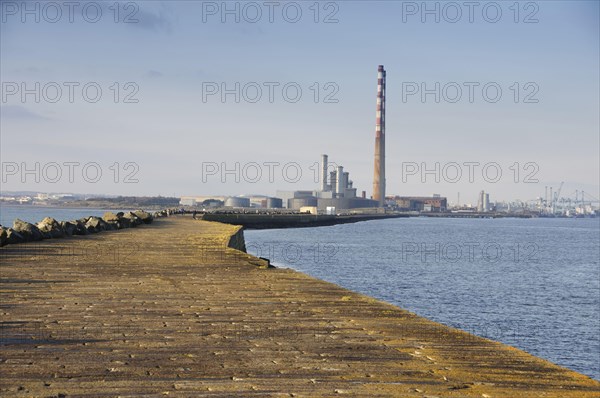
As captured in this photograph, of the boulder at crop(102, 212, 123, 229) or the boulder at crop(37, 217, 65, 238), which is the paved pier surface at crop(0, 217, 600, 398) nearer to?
the boulder at crop(37, 217, 65, 238)

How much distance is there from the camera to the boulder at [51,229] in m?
24.4

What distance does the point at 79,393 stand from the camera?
5.23m

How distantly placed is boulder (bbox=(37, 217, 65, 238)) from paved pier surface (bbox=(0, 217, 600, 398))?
1208 centimetres

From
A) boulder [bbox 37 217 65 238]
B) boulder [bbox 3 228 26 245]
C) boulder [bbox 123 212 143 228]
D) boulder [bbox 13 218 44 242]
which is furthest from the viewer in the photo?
boulder [bbox 123 212 143 228]

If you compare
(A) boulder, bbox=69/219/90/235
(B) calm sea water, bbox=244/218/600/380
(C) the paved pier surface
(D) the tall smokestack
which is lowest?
(B) calm sea water, bbox=244/218/600/380

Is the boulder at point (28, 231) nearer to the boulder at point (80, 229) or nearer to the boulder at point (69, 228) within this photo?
the boulder at point (69, 228)

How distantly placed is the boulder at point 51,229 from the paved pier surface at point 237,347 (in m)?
12.1

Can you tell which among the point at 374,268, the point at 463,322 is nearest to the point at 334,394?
the point at 463,322

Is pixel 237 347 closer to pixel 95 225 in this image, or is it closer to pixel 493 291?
pixel 95 225

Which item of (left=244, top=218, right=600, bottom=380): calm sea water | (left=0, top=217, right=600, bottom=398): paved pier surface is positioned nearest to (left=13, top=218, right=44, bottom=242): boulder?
(left=0, top=217, right=600, bottom=398): paved pier surface

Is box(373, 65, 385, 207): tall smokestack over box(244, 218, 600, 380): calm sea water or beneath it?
over

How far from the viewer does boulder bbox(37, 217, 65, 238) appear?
24.4 m

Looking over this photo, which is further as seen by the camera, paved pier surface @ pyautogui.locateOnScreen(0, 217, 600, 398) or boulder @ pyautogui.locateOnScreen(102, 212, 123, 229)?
boulder @ pyautogui.locateOnScreen(102, 212, 123, 229)

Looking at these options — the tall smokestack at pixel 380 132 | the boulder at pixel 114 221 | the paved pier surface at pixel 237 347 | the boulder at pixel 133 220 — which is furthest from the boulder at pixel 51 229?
the tall smokestack at pixel 380 132
